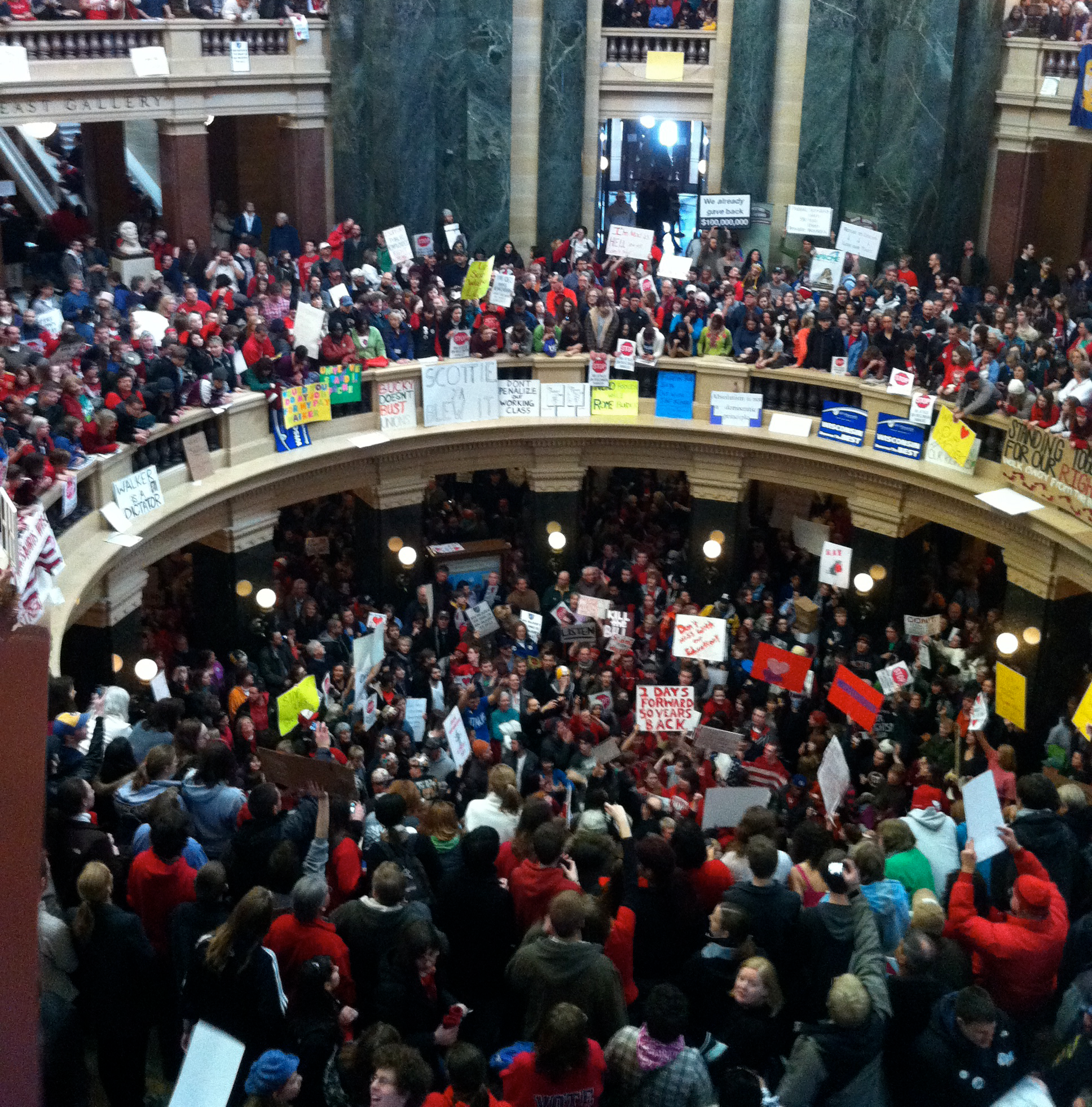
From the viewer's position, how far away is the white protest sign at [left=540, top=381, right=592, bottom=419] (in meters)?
22.9

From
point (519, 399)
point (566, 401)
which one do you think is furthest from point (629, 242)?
point (519, 399)

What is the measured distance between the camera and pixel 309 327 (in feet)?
65.1

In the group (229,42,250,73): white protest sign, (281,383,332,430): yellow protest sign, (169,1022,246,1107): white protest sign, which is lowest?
(281,383,332,430): yellow protest sign

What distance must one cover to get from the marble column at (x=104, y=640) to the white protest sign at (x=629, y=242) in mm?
10395

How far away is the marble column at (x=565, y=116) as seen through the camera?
25375 millimetres

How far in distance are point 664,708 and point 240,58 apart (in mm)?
13480

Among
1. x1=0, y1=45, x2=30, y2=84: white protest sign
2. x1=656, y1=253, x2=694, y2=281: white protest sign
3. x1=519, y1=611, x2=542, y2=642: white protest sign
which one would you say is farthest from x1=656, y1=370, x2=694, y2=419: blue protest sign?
x1=0, y1=45, x2=30, y2=84: white protest sign

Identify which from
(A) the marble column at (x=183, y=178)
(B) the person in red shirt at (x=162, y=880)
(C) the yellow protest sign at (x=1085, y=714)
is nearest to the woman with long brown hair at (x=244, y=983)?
(B) the person in red shirt at (x=162, y=880)

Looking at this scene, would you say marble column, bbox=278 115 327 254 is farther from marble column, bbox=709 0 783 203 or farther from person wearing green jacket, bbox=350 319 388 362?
marble column, bbox=709 0 783 203

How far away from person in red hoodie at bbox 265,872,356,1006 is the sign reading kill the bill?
1327cm

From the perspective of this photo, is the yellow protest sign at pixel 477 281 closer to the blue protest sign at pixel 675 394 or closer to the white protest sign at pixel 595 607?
the blue protest sign at pixel 675 394

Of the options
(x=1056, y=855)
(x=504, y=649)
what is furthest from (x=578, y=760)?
(x=1056, y=855)

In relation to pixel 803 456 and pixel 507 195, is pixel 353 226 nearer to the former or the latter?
pixel 507 195

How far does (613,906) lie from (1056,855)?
329 cm
